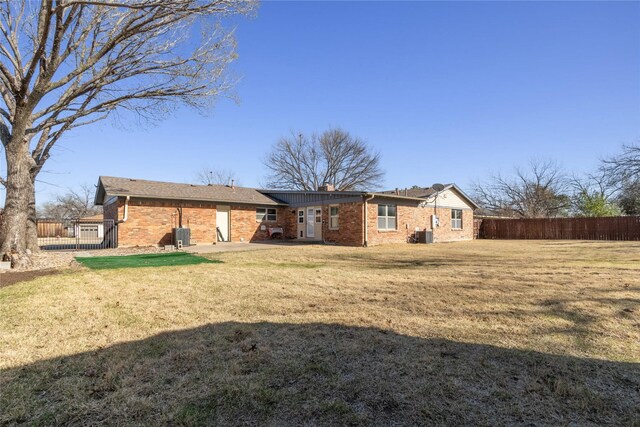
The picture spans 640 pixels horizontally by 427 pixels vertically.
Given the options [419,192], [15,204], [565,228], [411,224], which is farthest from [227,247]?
[565,228]

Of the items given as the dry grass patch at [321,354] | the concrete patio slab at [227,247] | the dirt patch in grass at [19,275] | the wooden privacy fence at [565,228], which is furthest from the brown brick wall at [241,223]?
the dry grass patch at [321,354]

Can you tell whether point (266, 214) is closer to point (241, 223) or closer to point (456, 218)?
point (241, 223)

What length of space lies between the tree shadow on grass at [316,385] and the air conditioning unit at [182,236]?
1429 centimetres

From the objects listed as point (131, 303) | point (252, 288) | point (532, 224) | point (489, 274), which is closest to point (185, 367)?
point (131, 303)

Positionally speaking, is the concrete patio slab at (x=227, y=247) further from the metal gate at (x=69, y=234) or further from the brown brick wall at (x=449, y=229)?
the brown brick wall at (x=449, y=229)

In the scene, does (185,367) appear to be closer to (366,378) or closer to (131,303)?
(366,378)

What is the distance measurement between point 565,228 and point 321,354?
2879cm

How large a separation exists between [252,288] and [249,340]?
2.73 m

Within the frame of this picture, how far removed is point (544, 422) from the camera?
7.77 feet

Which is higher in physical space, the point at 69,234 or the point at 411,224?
the point at 411,224

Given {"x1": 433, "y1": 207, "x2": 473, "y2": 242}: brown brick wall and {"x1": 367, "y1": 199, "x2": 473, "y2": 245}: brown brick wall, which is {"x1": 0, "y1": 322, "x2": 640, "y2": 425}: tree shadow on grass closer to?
{"x1": 367, "y1": 199, "x2": 473, "y2": 245}: brown brick wall

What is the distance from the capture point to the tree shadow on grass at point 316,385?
95.5 inches

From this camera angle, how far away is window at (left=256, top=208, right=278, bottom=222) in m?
22.0

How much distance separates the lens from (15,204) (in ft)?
31.8
